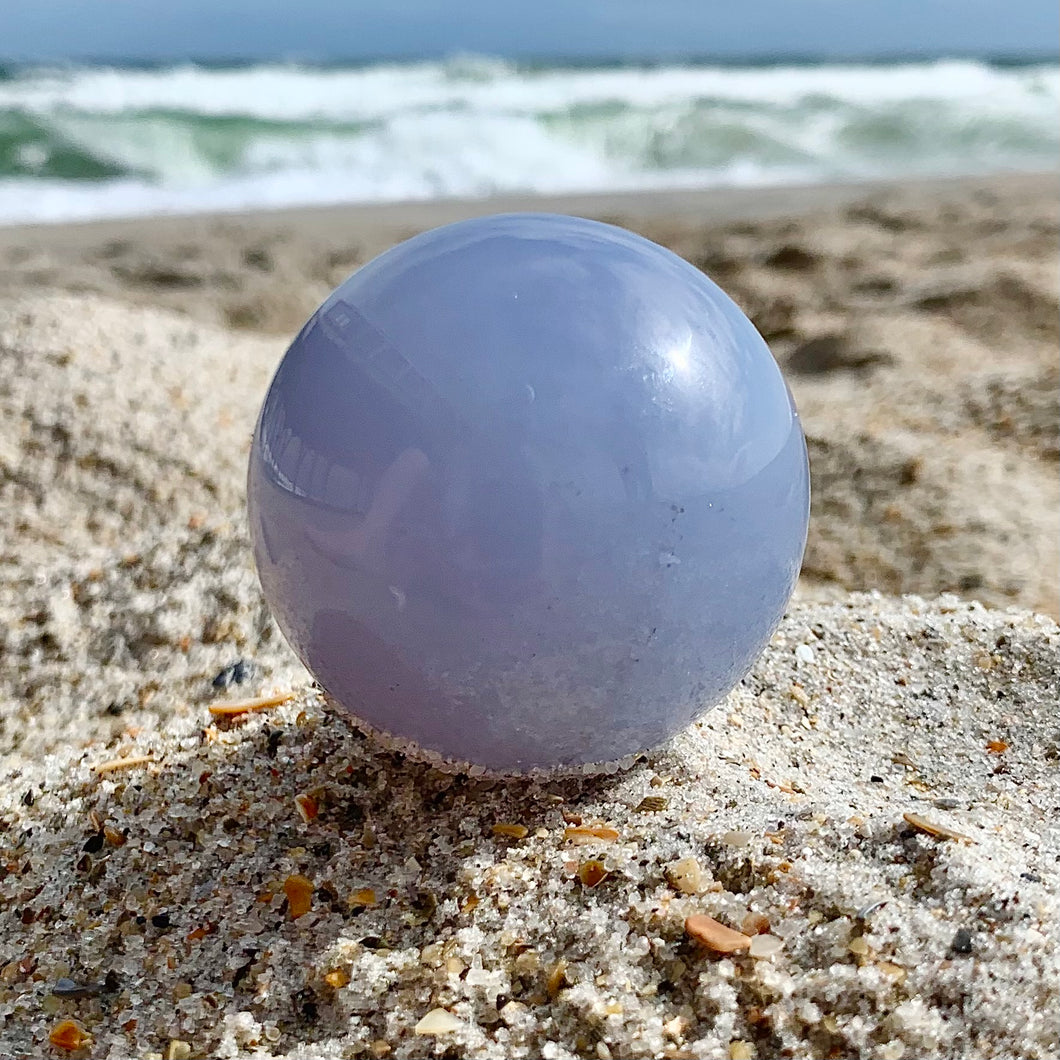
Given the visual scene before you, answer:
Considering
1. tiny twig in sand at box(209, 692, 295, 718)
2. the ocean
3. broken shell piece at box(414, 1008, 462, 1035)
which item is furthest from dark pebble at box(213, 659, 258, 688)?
the ocean

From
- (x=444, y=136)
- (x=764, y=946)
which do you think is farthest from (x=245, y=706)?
(x=444, y=136)

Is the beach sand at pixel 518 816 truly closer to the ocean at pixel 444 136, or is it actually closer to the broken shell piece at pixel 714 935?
the broken shell piece at pixel 714 935

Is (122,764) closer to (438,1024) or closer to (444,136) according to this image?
(438,1024)

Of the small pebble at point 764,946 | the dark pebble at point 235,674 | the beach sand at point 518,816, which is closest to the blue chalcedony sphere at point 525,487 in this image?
the beach sand at point 518,816

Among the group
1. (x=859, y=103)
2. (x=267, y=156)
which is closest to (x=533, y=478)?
(x=267, y=156)

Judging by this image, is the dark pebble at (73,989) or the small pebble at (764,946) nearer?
the small pebble at (764,946)

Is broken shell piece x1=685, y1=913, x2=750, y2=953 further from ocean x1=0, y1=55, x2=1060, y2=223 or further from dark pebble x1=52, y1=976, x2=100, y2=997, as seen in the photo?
ocean x1=0, y1=55, x2=1060, y2=223

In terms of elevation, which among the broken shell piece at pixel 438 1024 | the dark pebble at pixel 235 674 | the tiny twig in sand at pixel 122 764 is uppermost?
the broken shell piece at pixel 438 1024
